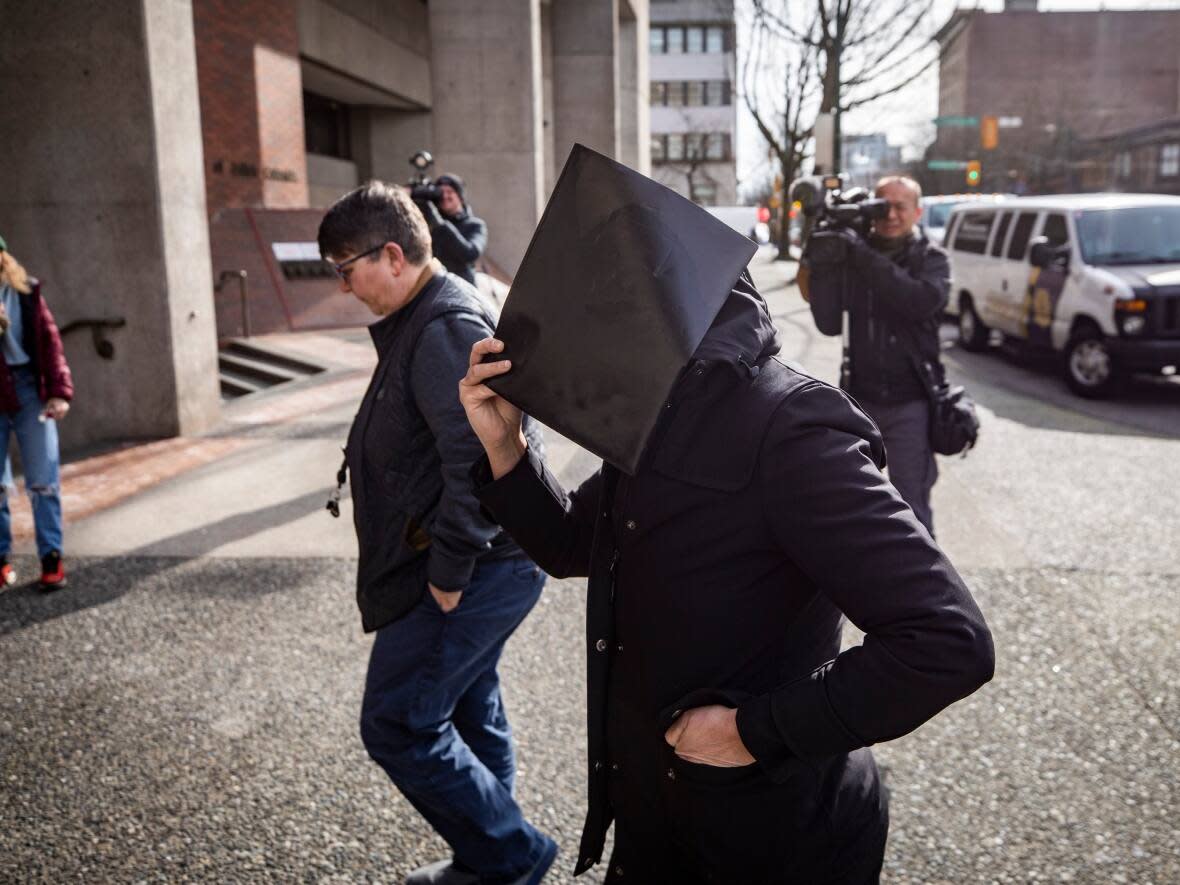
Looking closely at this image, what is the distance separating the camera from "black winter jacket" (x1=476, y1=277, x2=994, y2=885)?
4.85 ft

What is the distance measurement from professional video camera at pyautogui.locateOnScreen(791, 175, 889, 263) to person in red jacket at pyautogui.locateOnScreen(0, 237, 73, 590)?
3775 millimetres

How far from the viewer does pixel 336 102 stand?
26453 millimetres

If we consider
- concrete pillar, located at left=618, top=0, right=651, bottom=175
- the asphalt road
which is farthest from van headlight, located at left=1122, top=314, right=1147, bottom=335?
concrete pillar, located at left=618, top=0, right=651, bottom=175

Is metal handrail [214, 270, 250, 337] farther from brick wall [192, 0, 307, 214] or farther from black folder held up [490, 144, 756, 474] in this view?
black folder held up [490, 144, 756, 474]

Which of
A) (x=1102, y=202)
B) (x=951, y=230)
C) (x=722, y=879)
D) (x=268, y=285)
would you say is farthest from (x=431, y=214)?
(x=951, y=230)

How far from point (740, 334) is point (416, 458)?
50.9 inches

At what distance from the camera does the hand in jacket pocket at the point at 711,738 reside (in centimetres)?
160

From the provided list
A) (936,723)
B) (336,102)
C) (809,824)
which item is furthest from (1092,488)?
(336,102)

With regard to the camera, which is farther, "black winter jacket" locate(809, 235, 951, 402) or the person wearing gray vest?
"black winter jacket" locate(809, 235, 951, 402)

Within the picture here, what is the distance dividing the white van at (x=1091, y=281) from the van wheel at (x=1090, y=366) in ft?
0.03

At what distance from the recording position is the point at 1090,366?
11492 mm

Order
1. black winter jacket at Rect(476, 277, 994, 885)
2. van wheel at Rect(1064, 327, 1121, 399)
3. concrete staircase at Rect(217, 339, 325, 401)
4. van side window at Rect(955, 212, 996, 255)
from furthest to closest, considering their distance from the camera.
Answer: van side window at Rect(955, 212, 996, 255), van wheel at Rect(1064, 327, 1121, 399), concrete staircase at Rect(217, 339, 325, 401), black winter jacket at Rect(476, 277, 994, 885)

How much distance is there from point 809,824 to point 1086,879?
1807 mm

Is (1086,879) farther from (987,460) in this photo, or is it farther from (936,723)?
(987,460)
